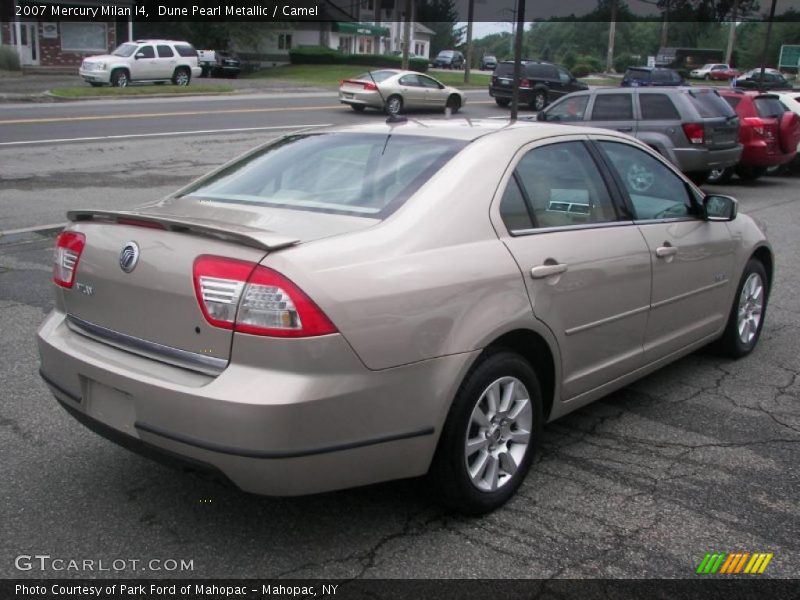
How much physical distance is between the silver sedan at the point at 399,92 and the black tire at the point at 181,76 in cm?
1032

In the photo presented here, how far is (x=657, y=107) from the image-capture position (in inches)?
533

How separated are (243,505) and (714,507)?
80.4 inches

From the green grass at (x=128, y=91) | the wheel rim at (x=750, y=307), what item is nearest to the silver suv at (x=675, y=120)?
the wheel rim at (x=750, y=307)

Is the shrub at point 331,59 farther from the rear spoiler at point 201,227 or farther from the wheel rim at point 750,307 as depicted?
the rear spoiler at point 201,227

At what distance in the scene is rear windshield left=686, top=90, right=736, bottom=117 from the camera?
13516 millimetres

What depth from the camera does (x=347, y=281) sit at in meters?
2.99

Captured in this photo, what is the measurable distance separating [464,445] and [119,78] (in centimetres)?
3398

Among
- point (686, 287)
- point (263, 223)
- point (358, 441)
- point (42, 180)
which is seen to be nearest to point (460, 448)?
point (358, 441)

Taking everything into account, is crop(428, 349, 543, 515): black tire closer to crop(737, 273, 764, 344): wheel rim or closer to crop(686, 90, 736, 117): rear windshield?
crop(737, 273, 764, 344): wheel rim

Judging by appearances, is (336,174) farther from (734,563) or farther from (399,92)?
(399,92)

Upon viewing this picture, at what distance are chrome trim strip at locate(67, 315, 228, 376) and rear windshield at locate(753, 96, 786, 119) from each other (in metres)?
14.6

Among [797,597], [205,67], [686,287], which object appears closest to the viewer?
[797,597]

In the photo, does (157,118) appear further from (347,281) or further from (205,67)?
(205,67)

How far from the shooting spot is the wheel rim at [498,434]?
135 inches
